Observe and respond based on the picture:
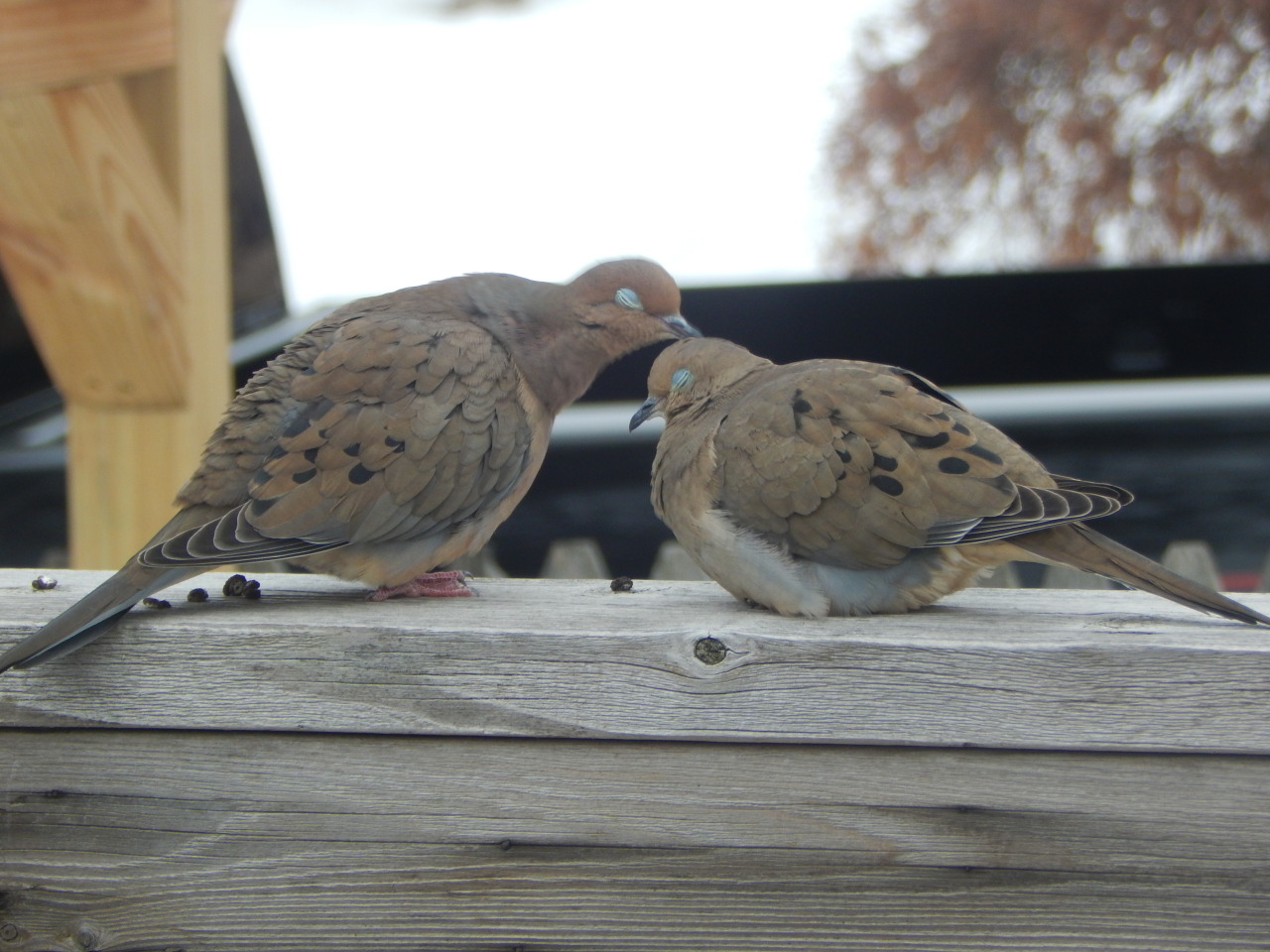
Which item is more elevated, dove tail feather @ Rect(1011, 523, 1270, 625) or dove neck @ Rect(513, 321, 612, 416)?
dove neck @ Rect(513, 321, 612, 416)

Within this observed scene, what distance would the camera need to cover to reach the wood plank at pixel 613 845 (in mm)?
1537

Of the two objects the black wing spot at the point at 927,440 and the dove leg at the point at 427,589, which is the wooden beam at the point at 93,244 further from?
the black wing spot at the point at 927,440

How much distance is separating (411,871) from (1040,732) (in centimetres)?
82

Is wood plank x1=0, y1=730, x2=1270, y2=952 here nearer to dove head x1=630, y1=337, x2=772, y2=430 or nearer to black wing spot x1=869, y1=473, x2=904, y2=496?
black wing spot x1=869, y1=473, x2=904, y2=496

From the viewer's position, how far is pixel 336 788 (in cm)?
163

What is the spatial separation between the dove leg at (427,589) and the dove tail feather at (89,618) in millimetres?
421

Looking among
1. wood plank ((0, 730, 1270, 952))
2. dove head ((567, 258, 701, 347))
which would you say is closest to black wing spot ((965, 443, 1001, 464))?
wood plank ((0, 730, 1270, 952))

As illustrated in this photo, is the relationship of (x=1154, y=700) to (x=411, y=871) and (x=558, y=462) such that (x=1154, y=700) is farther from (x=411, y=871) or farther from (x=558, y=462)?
(x=558, y=462)

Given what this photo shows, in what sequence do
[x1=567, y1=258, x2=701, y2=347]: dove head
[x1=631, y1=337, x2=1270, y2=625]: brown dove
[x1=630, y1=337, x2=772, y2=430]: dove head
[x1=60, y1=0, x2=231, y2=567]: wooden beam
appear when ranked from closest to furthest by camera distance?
[x1=631, y1=337, x2=1270, y2=625]: brown dove
[x1=630, y1=337, x2=772, y2=430]: dove head
[x1=567, y1=258, x2=701, y2=347]: dove head
[x1=60, y1=0, x2=231, y2=567]: wooden beam

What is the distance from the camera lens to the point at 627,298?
2.50 metres

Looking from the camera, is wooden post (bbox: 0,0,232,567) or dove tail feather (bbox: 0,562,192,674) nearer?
dove tail feather (bbox: 0,562,192,674)

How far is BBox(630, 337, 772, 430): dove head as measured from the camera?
7.74 ft

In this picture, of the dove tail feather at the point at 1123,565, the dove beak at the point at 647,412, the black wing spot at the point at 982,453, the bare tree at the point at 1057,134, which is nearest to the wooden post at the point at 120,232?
the dove beak at the point at 647,412

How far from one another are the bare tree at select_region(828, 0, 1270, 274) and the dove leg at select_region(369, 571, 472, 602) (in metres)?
5.77
